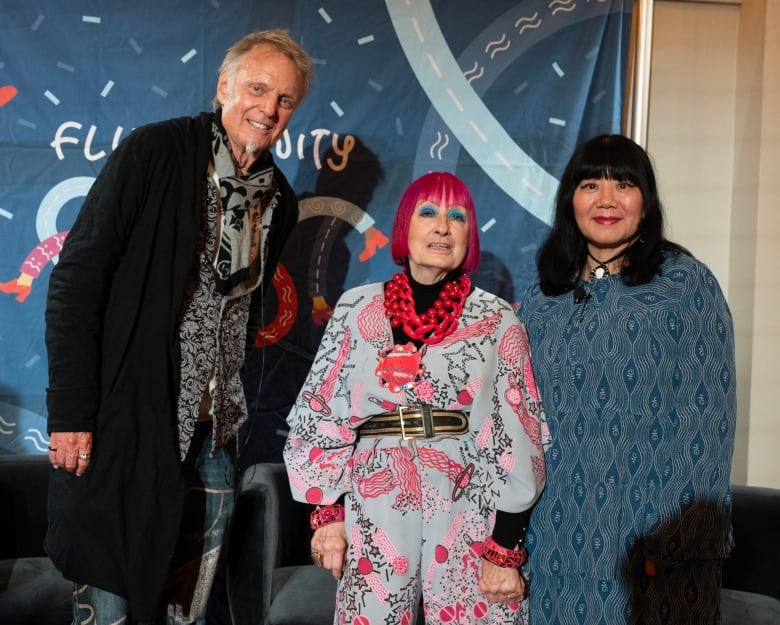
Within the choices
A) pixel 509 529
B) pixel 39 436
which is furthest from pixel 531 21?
pixel 39 436

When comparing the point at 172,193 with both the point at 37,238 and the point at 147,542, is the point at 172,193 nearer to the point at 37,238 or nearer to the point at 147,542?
the point at 147,542

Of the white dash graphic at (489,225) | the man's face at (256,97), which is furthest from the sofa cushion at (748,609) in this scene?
the man's face at (256,97)

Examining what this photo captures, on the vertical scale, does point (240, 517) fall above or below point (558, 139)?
below

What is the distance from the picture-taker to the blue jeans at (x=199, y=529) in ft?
6.53

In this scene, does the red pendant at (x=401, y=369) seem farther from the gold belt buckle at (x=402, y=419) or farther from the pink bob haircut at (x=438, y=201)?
the pink bob haircut at (x=438, y=201)

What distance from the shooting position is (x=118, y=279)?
71.1 inches

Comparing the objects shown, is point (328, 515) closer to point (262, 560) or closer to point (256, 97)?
point (262, 560)

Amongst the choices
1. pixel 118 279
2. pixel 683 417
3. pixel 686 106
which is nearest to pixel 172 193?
pixel 118 279

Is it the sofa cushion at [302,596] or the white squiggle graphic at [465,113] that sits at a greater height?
the white squiggle graphic at [465,113]

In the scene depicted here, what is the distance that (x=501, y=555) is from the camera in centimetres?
171

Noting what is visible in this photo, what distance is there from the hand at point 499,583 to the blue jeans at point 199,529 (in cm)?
71

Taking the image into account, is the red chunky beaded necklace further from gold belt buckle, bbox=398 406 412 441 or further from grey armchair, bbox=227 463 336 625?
grey armchair, bbox=227 463 336 625

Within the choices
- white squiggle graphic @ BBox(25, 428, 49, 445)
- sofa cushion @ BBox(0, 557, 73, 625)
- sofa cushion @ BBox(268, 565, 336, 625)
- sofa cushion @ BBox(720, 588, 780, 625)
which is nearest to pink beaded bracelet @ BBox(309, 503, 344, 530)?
sofa cushion @ BBox(268, 565, 336, 625)

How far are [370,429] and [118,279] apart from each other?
0.66 meters
